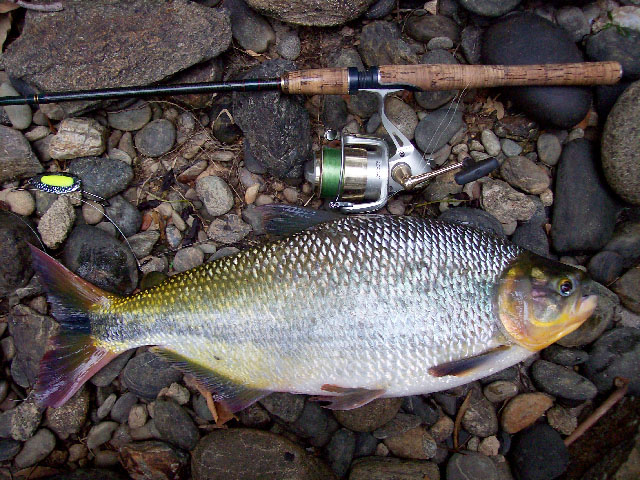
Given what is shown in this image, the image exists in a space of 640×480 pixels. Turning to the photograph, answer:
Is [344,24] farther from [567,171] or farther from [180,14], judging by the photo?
[567,171]

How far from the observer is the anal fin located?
2537mm

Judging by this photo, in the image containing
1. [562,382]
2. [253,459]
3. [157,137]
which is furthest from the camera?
[157,137]

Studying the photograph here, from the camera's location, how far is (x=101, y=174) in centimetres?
291

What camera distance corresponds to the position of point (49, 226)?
2.84 metres

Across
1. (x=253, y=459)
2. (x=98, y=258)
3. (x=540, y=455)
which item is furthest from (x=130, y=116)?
(x=540, y=455)

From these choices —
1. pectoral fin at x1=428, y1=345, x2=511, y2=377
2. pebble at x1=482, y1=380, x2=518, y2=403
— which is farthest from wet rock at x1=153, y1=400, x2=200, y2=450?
pebble at x1=482, y1=380, x2=518, y2=403

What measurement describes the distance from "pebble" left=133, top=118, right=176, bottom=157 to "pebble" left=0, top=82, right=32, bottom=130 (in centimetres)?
76

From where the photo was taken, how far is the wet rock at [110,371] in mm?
2906

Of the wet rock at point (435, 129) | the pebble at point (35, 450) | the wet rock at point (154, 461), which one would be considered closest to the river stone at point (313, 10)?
the wet rock at point (435, 129)

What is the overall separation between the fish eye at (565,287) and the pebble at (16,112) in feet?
11.8

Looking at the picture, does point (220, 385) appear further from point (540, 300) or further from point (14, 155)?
point (14, 155)

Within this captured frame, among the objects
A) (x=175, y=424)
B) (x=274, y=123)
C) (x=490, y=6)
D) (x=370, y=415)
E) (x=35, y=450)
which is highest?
(x=490, y=6)

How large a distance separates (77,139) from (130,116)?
382 millimetres

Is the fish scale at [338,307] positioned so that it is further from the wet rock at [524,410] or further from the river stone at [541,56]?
the river stone at [541,56]
